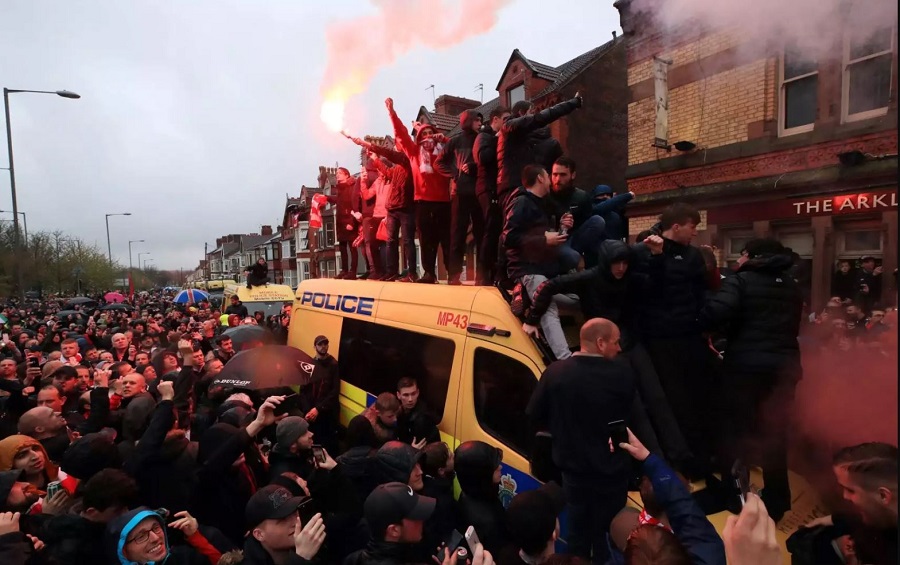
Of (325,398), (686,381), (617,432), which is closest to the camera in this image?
(617,432)

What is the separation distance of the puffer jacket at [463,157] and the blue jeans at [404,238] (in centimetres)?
117

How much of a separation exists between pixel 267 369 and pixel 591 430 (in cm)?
311

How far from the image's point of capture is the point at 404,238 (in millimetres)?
6457

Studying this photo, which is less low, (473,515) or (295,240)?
(295,240)

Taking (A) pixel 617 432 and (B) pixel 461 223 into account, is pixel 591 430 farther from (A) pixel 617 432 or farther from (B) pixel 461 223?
(B) pixel 461 223

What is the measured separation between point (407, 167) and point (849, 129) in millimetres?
4388

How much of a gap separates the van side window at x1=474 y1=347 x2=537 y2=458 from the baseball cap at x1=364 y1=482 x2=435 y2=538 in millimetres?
1060

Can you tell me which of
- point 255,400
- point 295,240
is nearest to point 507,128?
point 255,400

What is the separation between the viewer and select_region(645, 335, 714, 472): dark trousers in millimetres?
A: 3121

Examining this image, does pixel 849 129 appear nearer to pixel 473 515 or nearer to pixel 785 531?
pixel 785 531

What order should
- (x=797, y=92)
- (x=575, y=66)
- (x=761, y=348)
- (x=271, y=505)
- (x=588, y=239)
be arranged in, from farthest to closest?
(x=575, y=66), (x=588, y=239), (x=797, y=92), (x=761, y=348), (x=271, y=505)

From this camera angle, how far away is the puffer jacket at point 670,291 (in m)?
3.15

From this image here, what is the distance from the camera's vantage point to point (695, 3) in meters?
3.41

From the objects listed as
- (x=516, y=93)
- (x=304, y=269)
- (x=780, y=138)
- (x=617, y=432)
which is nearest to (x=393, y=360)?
(x=617, y=432)
